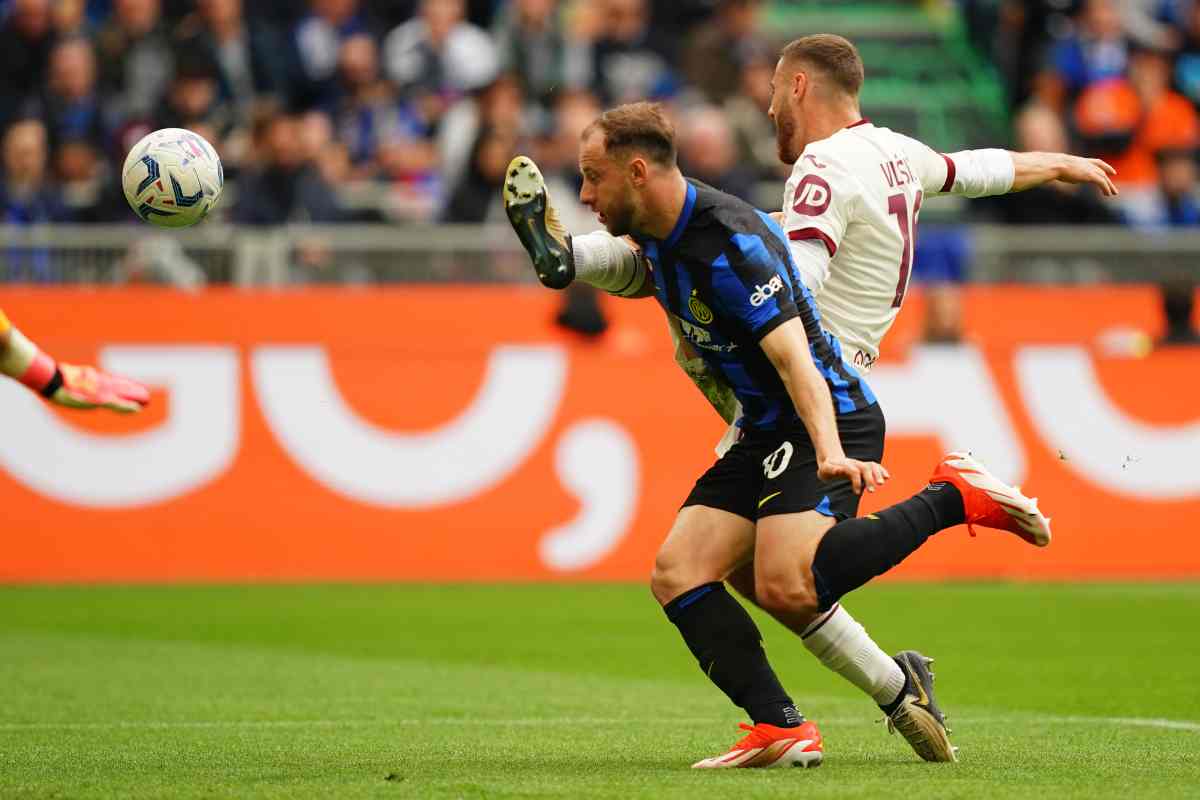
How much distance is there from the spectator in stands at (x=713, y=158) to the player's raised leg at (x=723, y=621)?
30.7 feet

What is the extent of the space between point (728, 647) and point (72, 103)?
1192 cm

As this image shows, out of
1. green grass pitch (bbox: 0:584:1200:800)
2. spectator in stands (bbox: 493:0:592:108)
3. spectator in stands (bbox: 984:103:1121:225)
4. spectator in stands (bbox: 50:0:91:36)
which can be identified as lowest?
green grass pitch (bbox: 0:584:1200:800)

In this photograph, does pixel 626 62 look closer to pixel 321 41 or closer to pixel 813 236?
pixel 321 41

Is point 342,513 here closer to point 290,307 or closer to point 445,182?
point 290,307

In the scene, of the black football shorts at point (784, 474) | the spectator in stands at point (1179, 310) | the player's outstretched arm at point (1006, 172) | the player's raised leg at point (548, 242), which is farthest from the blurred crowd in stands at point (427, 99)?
the black football shorts at point (784, 474)

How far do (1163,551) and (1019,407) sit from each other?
1.57m

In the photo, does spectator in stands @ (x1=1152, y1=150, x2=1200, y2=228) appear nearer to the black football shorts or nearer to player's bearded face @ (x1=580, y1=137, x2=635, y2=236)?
the black football shorts

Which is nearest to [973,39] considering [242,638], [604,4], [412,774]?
[604,4]

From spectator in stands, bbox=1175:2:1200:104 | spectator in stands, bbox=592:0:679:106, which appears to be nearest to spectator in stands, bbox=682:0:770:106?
spectator in stands, bbox=592:0:679:106

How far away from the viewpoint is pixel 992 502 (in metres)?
6.73

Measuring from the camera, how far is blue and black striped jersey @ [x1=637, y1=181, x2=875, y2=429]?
21.1 feet

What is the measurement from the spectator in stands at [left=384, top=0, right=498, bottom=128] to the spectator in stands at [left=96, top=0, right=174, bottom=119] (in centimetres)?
210

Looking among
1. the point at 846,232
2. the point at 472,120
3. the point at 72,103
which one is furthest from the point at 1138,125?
the point at 846,232

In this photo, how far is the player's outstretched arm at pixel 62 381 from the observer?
719cm
